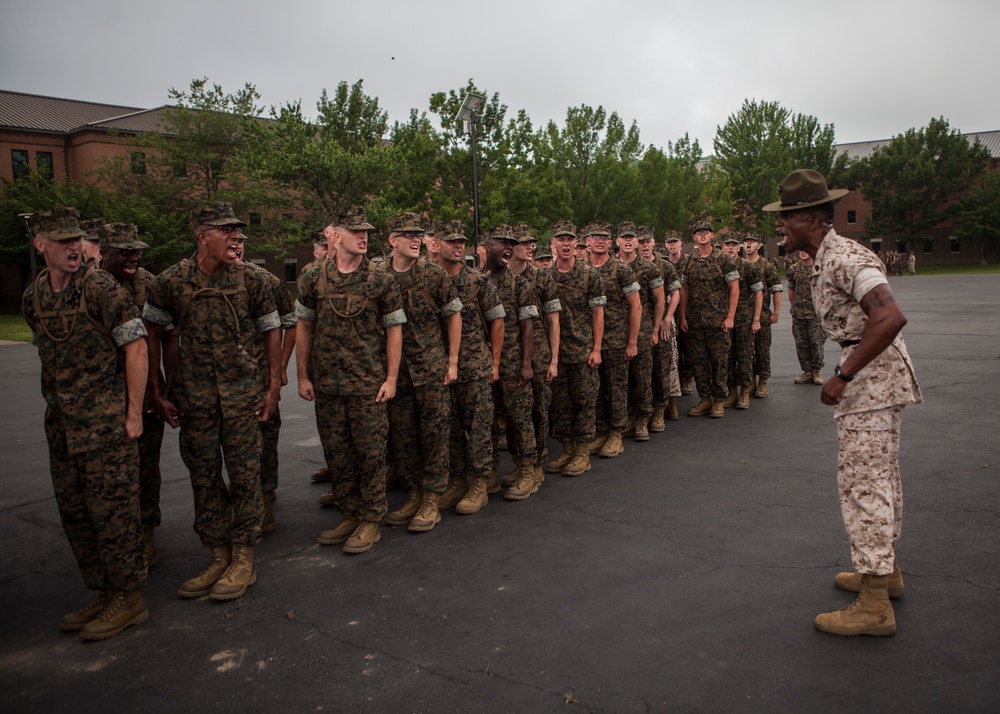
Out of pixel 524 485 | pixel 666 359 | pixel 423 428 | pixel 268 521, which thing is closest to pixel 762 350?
pixel 666 359

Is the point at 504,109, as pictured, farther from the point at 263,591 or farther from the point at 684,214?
the point at 263,591

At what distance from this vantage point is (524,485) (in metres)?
6.44

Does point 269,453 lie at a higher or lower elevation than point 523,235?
lower

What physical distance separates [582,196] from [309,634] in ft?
141

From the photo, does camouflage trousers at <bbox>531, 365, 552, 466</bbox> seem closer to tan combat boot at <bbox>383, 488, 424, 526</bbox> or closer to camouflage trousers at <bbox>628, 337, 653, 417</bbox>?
tan combat boot at <bbox>383, 488, 424, 526</bbox>

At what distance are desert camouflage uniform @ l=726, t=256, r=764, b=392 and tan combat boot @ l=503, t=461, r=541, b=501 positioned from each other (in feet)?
13.9

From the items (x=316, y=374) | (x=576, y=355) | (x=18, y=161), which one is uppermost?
(x=18, y=161)

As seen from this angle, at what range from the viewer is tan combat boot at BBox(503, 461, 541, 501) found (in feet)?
20.7

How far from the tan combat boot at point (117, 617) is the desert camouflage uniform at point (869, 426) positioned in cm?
401

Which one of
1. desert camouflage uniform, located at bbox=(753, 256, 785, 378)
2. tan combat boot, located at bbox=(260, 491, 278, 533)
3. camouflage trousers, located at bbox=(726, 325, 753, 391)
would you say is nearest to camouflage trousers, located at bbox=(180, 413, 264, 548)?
tan combat boot, located at bbox=(260, 491, 278, 533)

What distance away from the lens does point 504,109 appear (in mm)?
38875

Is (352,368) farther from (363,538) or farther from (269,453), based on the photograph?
(269,453)

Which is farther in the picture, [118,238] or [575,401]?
[575,401]

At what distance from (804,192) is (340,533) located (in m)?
3.86
